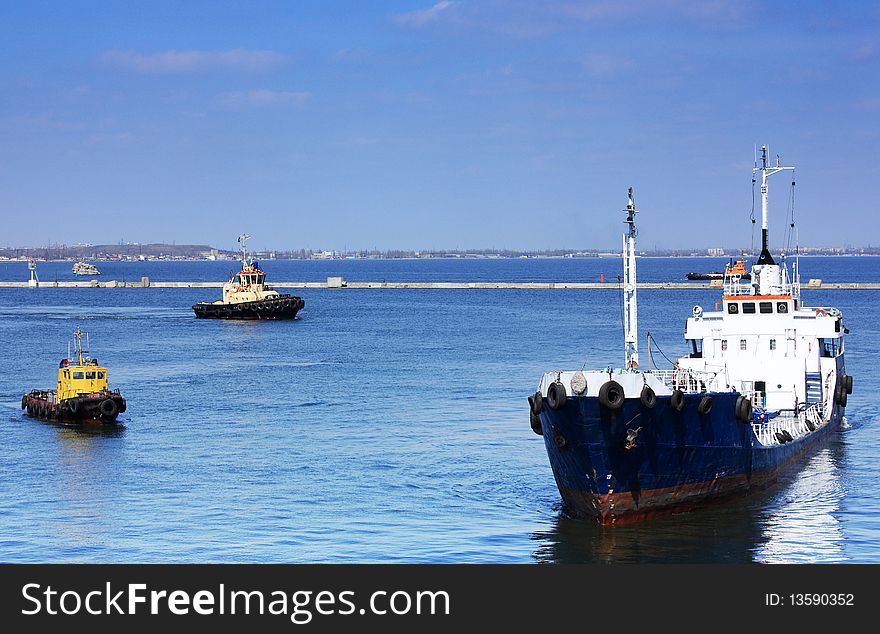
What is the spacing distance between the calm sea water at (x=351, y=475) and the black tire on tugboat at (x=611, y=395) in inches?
139

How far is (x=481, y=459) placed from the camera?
41.4m

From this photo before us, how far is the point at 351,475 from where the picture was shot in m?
39.3

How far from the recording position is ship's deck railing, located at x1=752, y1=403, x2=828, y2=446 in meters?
37.8

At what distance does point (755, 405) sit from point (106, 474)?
70.7 ft

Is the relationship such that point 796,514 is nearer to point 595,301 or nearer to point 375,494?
point 375,494

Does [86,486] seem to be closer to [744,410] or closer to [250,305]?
[744,410]

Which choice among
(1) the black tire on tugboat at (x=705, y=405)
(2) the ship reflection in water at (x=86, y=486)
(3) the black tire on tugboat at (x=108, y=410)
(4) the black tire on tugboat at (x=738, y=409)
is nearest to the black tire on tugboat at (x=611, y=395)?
(1) the black tire on tugboat at (x=705, y=405)

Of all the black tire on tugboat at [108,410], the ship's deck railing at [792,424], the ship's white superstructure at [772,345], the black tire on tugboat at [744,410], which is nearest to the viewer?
the black tire on tugboat at [744,410]

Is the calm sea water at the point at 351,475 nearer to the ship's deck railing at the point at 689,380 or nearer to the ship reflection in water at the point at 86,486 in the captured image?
the ship reflection in water at the point at 86,486

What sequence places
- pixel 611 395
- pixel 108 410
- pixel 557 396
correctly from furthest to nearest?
pixel 108 410 < pixel 557 396 < pixel 611 395

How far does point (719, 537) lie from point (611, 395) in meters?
4.94

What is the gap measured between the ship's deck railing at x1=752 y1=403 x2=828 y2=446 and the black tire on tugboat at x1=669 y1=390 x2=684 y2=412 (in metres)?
5.33

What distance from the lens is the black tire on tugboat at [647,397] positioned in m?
30.2

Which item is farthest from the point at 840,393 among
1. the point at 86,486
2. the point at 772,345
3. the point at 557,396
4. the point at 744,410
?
the point at 86,486
